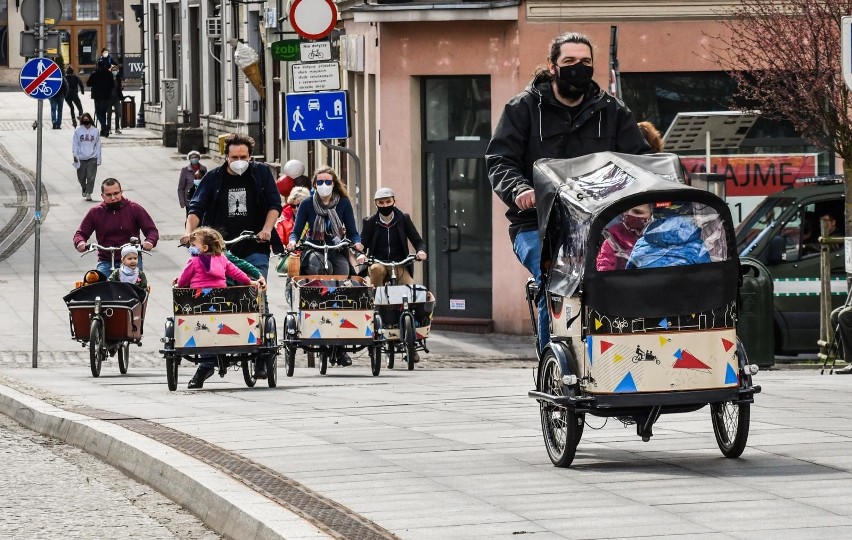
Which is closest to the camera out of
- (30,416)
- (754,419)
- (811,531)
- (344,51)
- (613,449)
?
(811,531)

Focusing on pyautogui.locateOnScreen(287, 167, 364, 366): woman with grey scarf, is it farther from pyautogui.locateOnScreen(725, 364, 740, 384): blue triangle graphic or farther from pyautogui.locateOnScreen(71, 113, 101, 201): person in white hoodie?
pyautogui.locateOnScreen(71, 113, 101, 201): person in white hoodie

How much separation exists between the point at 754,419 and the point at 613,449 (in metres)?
1.24

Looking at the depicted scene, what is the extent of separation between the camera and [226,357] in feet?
45.7

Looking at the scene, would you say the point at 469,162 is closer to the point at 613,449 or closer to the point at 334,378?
the point at 334,378

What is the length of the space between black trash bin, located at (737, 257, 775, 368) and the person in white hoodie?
21.7 metres

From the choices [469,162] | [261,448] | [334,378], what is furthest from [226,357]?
[469,162]

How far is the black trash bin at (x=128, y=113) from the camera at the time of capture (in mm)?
56062

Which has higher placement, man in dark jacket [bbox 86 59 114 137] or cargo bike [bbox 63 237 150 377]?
man in dark jacket [bbox 86 59 114 137]

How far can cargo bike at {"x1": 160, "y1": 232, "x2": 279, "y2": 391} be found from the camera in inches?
542

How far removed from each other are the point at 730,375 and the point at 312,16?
12076mm

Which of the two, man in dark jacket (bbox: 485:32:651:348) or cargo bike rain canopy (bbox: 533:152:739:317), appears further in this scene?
man in dark jacket (bbox: 485:32:651:348)

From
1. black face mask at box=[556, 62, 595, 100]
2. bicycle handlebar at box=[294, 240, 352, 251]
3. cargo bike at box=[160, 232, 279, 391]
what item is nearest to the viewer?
black face mask at box=[556, 62, 595, 100]

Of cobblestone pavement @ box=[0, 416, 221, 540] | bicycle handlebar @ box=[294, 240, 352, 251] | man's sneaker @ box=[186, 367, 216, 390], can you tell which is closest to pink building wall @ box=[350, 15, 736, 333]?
bicycle handlebar @ box=[294, 240, 352, 251]

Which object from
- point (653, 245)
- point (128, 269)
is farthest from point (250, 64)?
point (653, 245)
